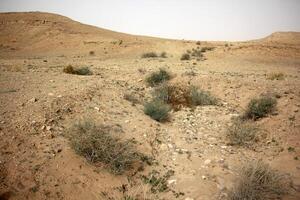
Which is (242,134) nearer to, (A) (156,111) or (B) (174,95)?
(A) (156,111)

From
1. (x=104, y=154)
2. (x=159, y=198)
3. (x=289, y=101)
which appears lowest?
(x=159, y=198)

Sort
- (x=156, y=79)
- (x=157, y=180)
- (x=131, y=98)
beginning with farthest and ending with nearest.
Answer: (x=156, y=79) < (x=131, y=98) < (x=157, y=180)

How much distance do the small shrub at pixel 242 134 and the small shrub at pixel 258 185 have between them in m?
1.24

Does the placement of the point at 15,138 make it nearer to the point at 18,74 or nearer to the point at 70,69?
the point at 18,74

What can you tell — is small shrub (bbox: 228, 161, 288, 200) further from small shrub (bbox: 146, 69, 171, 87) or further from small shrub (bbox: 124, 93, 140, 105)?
small shrub (bbox: 146, 69, 171, 87)

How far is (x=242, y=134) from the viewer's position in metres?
5.68

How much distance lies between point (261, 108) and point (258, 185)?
2.86m

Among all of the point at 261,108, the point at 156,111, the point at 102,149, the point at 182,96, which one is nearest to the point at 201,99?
the point at 182,96

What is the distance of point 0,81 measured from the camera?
7344 mm

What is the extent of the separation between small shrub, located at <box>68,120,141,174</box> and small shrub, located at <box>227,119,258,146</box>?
216 centimetres

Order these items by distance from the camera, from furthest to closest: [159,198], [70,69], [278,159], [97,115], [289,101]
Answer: [70,69], [289,101], [97,115], [278,159], [159,198]

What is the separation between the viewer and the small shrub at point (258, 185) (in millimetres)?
3980

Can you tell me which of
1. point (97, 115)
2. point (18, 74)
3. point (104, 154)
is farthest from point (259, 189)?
point (18, 74)

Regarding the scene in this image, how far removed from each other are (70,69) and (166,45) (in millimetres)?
14105
